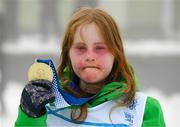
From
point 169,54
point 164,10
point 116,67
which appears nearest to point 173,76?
point 169,54

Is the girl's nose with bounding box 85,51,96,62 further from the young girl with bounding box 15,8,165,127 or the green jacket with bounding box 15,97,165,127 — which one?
the green jacket with bounding box 15,97,165,127

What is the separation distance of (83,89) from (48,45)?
7.32ft

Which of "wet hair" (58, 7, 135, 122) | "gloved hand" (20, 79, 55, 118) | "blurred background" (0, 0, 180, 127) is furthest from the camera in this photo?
"blurred background" (0, 0, 180, 127)

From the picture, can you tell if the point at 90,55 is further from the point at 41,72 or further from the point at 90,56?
the point at 41,72

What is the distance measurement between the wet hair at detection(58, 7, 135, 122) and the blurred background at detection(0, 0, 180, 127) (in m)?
1.70

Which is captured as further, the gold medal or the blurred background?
the blurred background

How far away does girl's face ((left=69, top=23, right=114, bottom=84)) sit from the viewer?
1058 millimetres

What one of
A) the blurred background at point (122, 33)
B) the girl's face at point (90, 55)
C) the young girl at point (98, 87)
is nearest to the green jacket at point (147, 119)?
the young girl at point (98, 87)

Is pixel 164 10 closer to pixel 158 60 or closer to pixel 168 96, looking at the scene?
pixel 158 60

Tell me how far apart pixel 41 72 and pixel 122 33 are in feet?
7.69

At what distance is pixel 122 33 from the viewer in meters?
3.31

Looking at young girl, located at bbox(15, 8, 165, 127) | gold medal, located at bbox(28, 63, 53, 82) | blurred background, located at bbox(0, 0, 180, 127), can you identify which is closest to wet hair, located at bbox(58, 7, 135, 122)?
young girl, located at bbox(15, 8, 165, 127)

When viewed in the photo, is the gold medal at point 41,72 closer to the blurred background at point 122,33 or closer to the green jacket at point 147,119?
the green jacket at point 147,119

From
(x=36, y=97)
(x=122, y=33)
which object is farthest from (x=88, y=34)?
(x=122, y=33)
